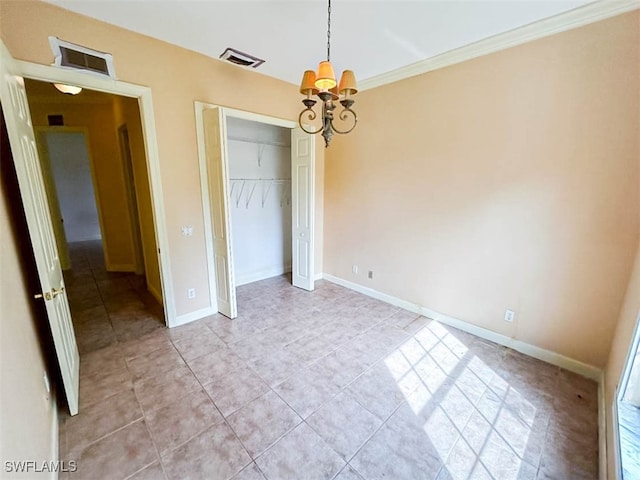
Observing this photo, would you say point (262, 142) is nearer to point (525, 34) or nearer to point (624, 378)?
point (525, 34)

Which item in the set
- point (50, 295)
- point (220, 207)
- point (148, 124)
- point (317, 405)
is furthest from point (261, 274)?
point (50, 295)

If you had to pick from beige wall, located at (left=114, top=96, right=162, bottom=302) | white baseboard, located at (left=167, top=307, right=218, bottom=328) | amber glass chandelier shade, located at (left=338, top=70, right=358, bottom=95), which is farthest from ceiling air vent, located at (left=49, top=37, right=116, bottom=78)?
white baseboard, located at (left=167, top=307, right=218, bottom=328)

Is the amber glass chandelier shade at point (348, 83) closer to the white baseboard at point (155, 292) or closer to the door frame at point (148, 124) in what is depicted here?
the door frame at point (148, 124)

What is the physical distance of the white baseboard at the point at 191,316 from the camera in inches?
121

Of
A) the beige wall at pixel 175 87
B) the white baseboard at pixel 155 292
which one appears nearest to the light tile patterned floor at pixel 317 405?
the white baseboard at pixel 155 292

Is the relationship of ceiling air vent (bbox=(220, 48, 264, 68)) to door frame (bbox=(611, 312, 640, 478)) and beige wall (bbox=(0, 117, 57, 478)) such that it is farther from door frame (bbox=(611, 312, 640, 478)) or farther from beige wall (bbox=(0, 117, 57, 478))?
door frame (bbox=(611, 312, 640, 478))

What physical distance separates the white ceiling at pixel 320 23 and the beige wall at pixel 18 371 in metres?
1.51

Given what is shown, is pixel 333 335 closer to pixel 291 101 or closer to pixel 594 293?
pixel 594 293

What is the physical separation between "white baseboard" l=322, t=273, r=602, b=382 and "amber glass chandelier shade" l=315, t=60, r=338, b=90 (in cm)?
274

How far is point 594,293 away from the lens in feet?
7.38

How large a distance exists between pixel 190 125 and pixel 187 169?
0.46 metres

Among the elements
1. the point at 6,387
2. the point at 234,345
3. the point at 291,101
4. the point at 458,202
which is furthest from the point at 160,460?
the point at 291,101

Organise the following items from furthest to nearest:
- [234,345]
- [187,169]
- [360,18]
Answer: [187,169] → [234,345] → [360,18]

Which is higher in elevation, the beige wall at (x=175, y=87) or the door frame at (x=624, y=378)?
the beige wall at (x=175, y=87)
